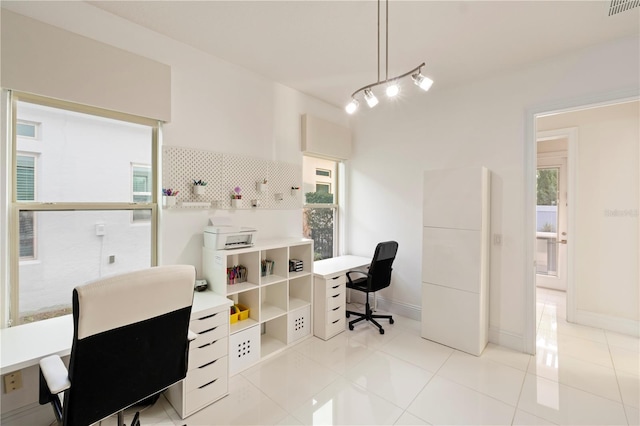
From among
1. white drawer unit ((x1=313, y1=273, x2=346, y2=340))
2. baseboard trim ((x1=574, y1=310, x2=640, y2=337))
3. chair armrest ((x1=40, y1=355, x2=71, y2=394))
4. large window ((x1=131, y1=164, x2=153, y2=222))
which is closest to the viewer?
chair armrest ((x1=40, y1=355, x2=71, y2=394))

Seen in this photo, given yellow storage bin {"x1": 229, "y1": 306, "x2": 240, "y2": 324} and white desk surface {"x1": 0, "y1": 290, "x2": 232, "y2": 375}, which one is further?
yellow storage bin {"x1": 229, "y1": 306, "x2": 240, "y2": 324}

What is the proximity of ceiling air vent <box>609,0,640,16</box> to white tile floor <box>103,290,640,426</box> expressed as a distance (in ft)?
9.61

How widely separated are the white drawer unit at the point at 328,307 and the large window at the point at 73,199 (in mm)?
1718

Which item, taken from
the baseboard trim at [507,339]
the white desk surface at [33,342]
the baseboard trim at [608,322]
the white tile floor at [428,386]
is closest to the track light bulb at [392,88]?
the white tile floor at [428,386]

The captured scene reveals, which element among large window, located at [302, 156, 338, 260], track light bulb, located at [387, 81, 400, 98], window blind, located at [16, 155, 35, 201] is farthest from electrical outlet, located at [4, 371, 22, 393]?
A: track light bulb, located at [387, 81, 400, 98]

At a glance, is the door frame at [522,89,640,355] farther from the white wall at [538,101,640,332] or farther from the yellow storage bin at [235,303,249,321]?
the yellow storage bin at [235,303,249,321]

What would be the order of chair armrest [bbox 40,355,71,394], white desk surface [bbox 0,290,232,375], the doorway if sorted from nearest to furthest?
chair armrest [bbox 40,355,71,394] → white desk surface [bbox 0,290,232,375] → the doorway

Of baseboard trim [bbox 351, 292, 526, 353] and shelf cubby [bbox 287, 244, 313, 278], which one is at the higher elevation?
shelf cubby [bbox 287, 244, 313, 278]

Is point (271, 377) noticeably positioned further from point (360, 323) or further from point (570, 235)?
point (570, 235)

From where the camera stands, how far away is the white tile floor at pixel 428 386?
200cm

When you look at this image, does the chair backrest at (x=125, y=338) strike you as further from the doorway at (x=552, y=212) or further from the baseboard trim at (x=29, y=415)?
the doorway at (x=552, y=212)

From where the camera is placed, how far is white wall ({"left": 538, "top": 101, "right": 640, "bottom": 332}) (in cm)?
327

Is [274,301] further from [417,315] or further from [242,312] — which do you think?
[417,315]

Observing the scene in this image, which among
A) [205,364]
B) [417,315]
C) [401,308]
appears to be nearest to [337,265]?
[401,308]
